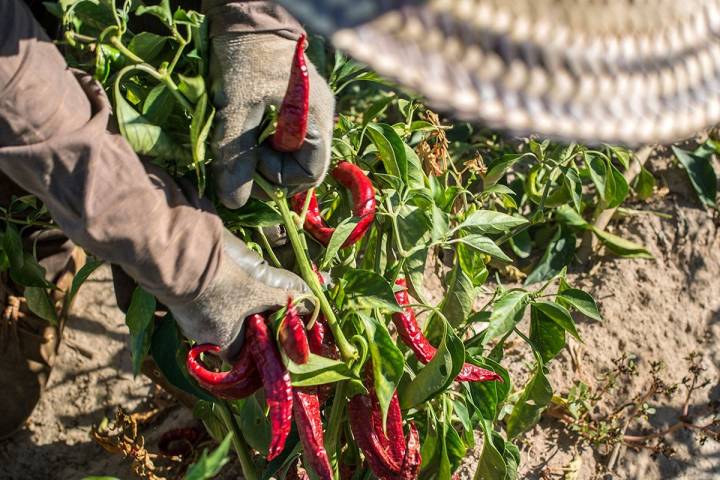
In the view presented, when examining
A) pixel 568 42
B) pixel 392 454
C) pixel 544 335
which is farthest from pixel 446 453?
pixel 568 42

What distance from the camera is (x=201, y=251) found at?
1442mm

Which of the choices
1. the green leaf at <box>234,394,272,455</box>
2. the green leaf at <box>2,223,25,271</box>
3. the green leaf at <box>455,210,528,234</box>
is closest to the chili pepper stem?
the green leaf at <box>234,394,272,455</box>

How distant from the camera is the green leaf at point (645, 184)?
242 centimetres

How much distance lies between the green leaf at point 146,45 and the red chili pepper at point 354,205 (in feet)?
1.23

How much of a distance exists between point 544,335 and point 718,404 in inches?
31.3

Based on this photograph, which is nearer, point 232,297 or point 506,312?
point 232,297

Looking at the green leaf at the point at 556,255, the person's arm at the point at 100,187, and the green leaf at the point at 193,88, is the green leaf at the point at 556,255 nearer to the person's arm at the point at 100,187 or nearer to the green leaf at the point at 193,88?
the person's arm at the point at 100,187

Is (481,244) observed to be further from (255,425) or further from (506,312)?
(255,425)

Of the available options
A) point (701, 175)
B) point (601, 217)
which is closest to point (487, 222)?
point (601, 217)

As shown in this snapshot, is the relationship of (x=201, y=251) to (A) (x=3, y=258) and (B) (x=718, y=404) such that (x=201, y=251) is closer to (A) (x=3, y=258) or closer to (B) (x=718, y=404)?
(A) (x=3, y=258)

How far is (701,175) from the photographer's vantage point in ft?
8.48

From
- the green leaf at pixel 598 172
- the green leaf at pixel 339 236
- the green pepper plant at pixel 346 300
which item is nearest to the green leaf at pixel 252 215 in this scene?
the green pepper plant at pixel 346 300

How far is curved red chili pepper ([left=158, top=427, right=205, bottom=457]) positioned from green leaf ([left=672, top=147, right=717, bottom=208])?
1531 mm

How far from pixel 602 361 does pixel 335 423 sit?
919 millimetres
